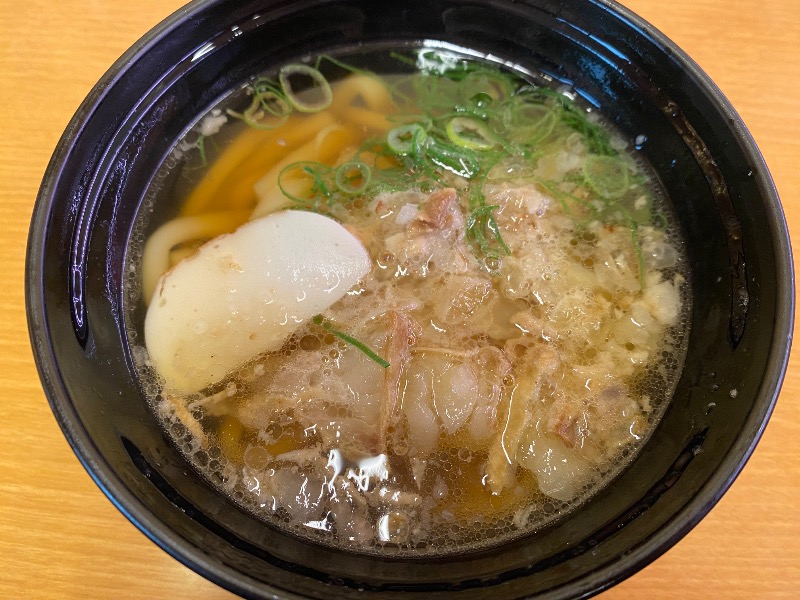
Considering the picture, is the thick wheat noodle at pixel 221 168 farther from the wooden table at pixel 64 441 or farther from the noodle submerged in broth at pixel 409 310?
the wooden table at pixel 64 441

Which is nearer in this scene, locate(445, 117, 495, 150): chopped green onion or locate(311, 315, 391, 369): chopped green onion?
locate(311, 315, 391, 369): chopped green onion

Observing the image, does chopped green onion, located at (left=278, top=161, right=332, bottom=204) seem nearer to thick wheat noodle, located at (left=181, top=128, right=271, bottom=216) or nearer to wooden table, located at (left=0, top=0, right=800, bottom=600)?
thick wheat noodle, located at (left=181, top=128, right=271, bottom=216)

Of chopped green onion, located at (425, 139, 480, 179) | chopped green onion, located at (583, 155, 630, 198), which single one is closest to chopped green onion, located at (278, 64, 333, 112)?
chopped green onion, located at (425, 139, 480, 179)

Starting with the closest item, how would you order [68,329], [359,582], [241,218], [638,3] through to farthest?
[359,582] → [68,329] → [241,218] → [638,3]

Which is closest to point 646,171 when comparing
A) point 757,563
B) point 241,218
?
point 757,563

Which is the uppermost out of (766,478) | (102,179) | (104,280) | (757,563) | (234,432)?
(102,179)

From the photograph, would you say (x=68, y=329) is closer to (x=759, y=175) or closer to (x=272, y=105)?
(x=272, y=105)
